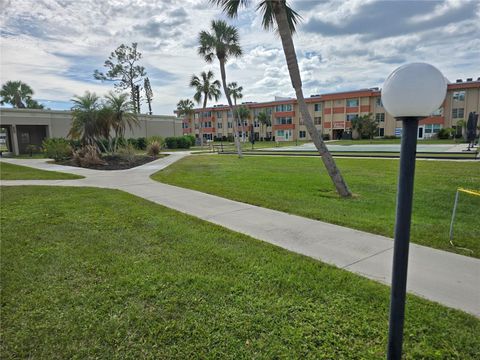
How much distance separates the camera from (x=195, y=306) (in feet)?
9.96

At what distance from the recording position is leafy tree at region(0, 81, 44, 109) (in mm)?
51969

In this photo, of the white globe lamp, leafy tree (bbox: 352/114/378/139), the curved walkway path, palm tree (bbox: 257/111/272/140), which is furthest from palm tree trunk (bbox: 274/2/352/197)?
palm tree (bbox: 257/111/272/140)

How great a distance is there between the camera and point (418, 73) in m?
1.82

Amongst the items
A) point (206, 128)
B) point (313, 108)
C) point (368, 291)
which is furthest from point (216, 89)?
point (368, 291)

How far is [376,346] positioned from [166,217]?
4.62 metres

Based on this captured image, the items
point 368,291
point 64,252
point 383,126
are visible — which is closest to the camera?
point 368,291

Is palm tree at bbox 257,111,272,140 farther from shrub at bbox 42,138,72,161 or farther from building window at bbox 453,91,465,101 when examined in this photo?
shrub at bbox 42,138,72,161

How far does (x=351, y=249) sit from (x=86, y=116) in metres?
20.5

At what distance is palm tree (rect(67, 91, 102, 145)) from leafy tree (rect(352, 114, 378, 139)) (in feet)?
→ 146

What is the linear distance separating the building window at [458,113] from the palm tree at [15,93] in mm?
71113

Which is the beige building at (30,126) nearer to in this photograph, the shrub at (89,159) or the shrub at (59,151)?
the shrub at (59,151)

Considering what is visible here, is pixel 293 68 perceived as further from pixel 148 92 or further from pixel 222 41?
pixel 148 92

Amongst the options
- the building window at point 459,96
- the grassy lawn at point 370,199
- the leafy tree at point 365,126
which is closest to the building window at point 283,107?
the leafy tree at point 365,126

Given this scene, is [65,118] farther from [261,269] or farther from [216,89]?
[261,269]
